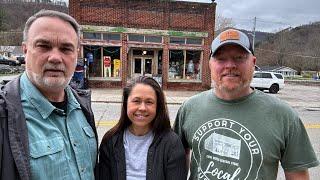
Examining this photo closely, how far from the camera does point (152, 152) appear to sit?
8.13 ft

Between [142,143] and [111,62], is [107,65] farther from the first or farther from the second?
[142,143]

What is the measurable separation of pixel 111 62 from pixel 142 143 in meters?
19.2

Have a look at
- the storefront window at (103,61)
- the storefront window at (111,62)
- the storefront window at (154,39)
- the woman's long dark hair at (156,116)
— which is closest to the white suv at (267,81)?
the storefront window at (154,39)

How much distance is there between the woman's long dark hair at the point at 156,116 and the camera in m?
2.64

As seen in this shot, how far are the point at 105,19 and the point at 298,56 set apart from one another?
86228 mm

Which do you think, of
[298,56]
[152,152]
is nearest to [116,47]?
[152,152]

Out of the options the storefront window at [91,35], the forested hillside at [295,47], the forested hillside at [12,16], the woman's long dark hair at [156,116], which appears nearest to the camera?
the woman's long dark hair at [156,116]

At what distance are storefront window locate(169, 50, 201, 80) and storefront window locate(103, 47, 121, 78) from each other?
3.46 meters

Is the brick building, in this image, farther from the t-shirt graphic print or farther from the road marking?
the t-shirt graphic print

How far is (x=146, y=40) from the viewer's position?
21.4 m

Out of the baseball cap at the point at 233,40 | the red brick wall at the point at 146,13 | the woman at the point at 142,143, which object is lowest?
the woman at the point at 142,143

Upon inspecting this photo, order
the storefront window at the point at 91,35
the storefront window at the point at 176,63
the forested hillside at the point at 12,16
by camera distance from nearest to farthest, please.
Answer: the storefront window at the point at 91,35, the storefront window at the point at 176,63, the forested hillside at the point at 12,16

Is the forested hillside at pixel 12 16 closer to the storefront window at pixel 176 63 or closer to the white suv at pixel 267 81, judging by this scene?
the storefront window at pixel 176 63

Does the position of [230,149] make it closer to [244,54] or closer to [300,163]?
[300,163]
